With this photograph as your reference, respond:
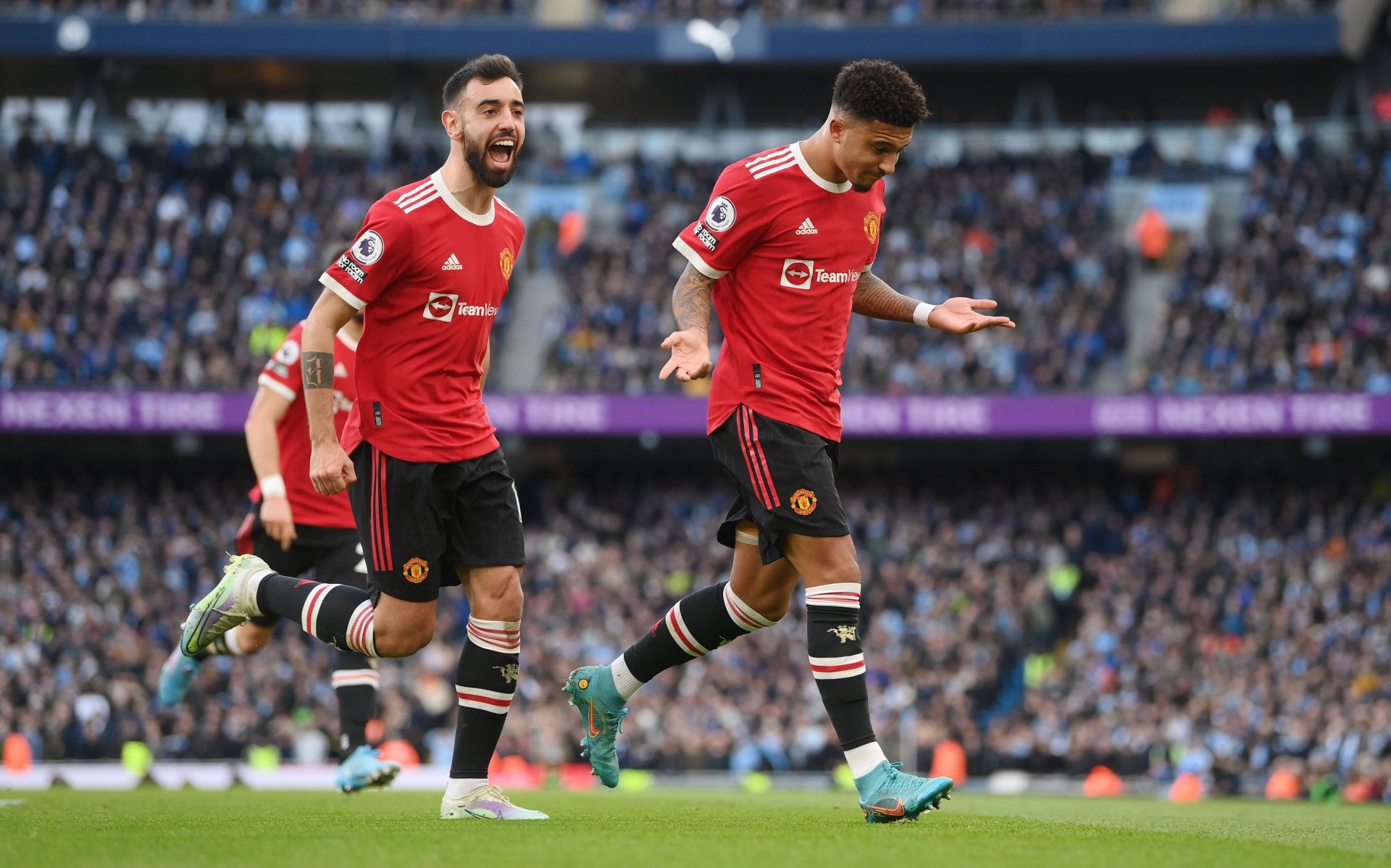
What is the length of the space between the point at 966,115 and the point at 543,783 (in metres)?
20.8

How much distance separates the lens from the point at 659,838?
5.57 metres

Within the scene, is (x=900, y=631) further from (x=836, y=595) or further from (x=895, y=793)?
(x=895, y=793)

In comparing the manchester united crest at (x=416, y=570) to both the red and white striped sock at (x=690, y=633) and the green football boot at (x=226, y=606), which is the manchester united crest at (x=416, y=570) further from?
the green football boot at (x=226, y=606)

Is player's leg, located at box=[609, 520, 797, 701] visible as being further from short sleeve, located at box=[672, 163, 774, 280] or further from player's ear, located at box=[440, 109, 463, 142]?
player's ear, located at box=[440, 109, 463, 142]

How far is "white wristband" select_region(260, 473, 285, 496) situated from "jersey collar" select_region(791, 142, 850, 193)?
3.23m

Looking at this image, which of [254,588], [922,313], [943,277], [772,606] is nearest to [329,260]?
[943,277]

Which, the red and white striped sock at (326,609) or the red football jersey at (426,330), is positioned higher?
the red football jersey at (426,330)

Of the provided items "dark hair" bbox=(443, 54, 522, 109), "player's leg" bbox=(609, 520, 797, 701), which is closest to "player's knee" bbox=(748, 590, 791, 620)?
"player's leg" bbox=(609, 520, 797, 701)

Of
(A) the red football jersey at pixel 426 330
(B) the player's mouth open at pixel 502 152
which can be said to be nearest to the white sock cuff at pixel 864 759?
(A) the red football jersey at pixel 426 330

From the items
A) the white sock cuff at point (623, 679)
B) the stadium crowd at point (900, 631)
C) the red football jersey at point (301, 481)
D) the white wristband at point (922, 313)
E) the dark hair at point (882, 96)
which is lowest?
the stadium crowd at point (900, 631)

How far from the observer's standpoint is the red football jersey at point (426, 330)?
655cm

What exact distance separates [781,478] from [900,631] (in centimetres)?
1711

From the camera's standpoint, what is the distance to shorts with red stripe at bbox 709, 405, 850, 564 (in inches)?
248

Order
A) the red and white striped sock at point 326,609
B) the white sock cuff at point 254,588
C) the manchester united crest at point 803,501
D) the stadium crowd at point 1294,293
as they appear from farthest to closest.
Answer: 1. the stadium crowd at point 1294,293
2. the white sock cuff at point 254,588
3. the red and white striped sock at point 326,609
4. the manchester united crest at point 803,501
